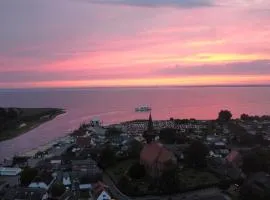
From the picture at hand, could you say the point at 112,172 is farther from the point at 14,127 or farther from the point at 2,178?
the point at 14,127

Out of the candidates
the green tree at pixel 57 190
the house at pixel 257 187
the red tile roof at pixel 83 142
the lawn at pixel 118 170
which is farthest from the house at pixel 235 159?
the red tile roof at pixel 83 142

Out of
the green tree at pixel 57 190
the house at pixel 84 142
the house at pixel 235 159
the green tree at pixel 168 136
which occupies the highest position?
the green tree at pixel 168 136

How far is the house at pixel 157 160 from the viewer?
76.2 ft

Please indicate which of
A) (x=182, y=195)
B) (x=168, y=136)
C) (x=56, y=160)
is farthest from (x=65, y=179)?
(x=168, y=136)

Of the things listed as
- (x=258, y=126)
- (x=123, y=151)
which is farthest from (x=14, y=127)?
(x=258, y=126)

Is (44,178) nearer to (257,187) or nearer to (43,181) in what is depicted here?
(43,181)

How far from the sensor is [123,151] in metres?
31.6

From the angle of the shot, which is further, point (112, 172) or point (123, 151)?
point (123, 151)

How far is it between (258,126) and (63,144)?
921 inches

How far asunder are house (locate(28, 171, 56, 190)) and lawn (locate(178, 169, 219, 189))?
7612 mm

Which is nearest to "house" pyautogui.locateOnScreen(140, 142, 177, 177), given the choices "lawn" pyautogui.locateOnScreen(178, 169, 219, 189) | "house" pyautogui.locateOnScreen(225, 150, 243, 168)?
"lawn" pyautogui.locateOnScreen(178, 169, 219, 189)

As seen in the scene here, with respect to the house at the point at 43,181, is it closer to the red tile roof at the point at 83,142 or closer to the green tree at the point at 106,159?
the green tree at the point at 106,159

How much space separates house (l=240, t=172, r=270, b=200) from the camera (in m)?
17.3

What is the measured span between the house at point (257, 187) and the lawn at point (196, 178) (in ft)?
8.36
